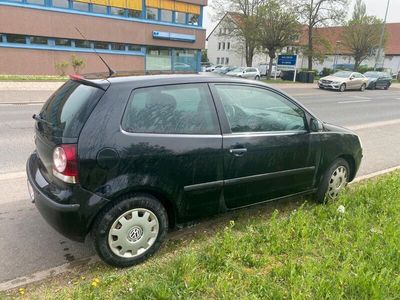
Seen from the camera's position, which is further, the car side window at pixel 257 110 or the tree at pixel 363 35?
the tree at pixel 363 35

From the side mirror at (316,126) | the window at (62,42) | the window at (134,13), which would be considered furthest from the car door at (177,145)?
the window at (134,13)

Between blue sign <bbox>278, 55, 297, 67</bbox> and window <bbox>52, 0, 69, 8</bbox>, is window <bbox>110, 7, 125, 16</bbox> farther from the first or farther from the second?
blue sign <bbox>278, 55, 297, 67</bbox>

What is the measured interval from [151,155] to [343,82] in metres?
24.5

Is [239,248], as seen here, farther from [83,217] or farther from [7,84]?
[7,84]

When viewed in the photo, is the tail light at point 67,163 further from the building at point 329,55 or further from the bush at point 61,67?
the building at point 329,55

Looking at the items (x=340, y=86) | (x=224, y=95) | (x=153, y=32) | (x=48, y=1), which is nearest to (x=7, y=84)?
(x=48, y=1)

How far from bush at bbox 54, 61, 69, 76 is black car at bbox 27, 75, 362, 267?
21.1 m

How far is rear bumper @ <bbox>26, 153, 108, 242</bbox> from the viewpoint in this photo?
267 centimetres

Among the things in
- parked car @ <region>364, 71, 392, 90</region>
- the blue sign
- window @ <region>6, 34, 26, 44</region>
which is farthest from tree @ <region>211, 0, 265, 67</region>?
window @ <region>6, 34, 26, 44</region>

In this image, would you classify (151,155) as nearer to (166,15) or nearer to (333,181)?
(333,181)

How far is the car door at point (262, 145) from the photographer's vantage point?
3.32 metres

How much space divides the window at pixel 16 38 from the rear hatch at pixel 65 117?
22.6m

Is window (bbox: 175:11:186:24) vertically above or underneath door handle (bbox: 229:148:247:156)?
above

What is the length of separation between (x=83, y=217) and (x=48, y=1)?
→ 24.2 m
